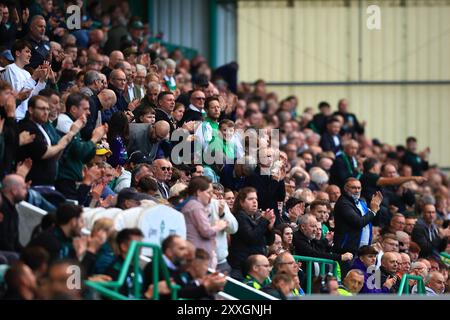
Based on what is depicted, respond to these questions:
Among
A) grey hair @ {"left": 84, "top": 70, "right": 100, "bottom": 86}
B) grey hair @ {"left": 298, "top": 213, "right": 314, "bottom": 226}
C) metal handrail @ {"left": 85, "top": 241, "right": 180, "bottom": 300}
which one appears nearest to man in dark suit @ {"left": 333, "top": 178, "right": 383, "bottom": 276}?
grey hair @ {"left": 298, "top": 213, "right": 314, "bottom": 226}

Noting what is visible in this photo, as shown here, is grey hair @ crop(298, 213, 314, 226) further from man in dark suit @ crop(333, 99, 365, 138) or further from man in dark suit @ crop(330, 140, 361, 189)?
man in dark suit @ crop(333, 99, 365, 138)

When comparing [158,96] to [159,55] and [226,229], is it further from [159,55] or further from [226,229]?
[159,55]

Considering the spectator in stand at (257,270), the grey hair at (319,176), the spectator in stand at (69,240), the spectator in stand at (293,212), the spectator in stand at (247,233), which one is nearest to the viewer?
the spectator in stand at (69,240)

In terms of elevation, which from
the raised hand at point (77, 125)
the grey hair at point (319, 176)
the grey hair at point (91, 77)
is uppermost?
the grey hair at point (91, 77)

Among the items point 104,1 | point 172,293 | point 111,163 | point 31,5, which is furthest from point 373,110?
point 172,293

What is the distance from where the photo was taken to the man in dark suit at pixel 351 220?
20.8 metres

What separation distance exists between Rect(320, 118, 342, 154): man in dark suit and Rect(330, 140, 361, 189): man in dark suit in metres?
3.10

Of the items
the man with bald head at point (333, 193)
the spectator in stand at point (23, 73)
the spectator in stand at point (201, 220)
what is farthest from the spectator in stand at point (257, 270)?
the man with bald head at point (333, 193)

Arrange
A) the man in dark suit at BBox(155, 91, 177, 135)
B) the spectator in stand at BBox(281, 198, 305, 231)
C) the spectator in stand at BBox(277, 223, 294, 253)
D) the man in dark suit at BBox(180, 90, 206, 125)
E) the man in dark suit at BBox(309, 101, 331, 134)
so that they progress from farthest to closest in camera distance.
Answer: the man in dark suit at BBox(309, 101, 331, 134) < the man in dark suit at BBox(180, 90, 206, 125) < the spectator in stand at BBox(281, 198, 305, 231) < the man in dark suit at BBox(155, 91, 177, 135) < the spectator in stand at BBox(277, 223, 294, 253)

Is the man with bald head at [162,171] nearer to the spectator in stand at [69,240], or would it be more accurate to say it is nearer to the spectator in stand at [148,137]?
the spectator in stand at [148,137]

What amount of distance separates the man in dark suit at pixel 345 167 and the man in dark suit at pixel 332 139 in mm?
3103

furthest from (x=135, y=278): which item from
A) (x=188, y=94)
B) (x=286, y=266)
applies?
(x=188, y=94)

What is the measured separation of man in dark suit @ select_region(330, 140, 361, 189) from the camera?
24812 millimetres

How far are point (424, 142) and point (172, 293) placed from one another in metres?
23.2
